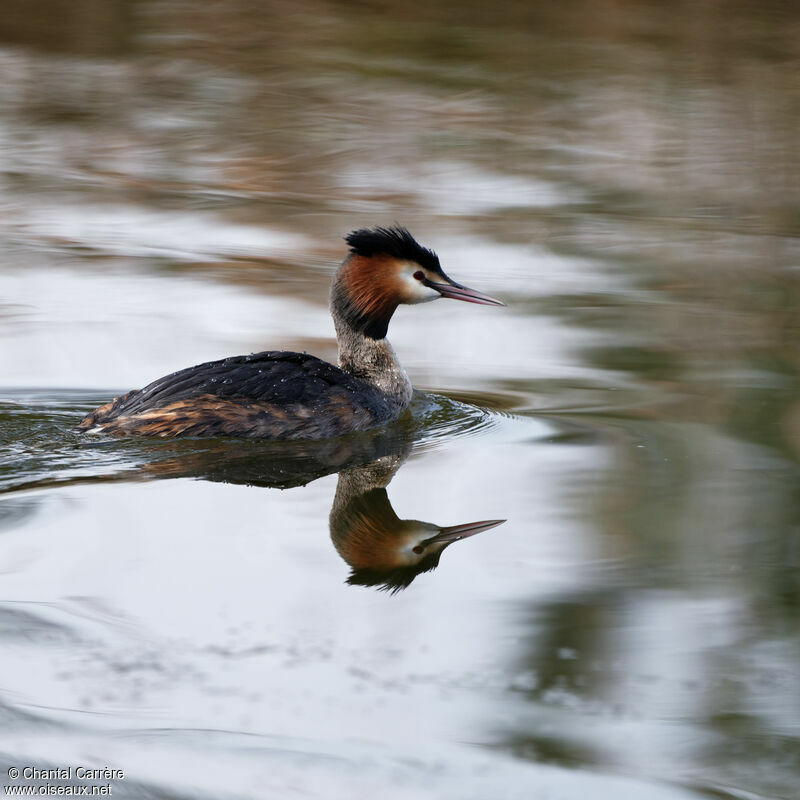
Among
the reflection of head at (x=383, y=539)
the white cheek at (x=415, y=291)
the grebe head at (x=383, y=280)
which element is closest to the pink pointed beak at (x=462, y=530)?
the reflection of head at (x=383, y=539)

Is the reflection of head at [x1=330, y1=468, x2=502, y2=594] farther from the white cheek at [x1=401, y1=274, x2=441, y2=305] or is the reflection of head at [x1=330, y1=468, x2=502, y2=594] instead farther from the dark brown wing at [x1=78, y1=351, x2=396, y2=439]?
the white cheek at [x1=401, y1=274, x2=441, y2=305]

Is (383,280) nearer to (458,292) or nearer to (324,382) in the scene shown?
(458,292)

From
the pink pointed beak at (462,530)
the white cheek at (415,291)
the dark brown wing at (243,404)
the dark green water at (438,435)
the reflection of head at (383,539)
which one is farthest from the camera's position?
the white cheek at (415,291)

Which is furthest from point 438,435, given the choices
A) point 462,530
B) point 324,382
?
point 462,530

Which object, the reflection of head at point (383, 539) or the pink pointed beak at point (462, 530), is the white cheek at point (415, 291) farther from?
the pink pointed beak at point (462, 530)

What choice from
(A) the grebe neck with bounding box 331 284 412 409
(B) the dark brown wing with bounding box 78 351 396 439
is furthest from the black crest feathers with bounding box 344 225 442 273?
(B) the dark brown wing with bounding box 78 351 396 439

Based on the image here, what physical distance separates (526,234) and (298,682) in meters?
6.65

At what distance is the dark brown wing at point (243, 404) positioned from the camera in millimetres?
6121

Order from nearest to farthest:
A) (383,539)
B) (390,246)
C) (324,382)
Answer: (383,539)
(324,382)
(390,246)

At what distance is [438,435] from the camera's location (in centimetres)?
650

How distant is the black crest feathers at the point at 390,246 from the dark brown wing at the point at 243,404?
0.70 meters

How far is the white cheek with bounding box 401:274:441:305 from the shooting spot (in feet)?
23.0

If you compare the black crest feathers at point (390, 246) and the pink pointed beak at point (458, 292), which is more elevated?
the black crest feathers at point (390, 246)

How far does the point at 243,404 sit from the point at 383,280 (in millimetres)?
1158
